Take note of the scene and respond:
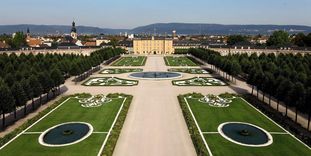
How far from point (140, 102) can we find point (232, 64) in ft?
105

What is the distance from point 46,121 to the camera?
46.4m

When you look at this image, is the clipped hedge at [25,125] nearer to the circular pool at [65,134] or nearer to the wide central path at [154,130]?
the circular pool at [65,134]

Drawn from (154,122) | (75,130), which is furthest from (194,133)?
(75,130)

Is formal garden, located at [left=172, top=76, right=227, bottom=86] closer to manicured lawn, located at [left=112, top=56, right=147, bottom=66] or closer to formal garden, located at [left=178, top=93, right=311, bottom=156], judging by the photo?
formal garden, located at [left=178, top=93, right=311, bottom=156]

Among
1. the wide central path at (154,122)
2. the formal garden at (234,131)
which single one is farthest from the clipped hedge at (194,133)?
the wide central path at (154,122)

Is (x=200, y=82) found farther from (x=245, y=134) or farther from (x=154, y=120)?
(x=245, y=134)

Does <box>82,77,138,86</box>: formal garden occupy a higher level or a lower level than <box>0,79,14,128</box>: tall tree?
lower

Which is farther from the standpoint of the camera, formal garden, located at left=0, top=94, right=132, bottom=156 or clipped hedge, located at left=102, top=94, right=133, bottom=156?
formal garden, located at left=0, top=94, right=132, bottom=156

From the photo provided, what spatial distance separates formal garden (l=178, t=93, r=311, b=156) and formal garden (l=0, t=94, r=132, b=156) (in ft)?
33.9

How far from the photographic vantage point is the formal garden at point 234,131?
3562 centimetres

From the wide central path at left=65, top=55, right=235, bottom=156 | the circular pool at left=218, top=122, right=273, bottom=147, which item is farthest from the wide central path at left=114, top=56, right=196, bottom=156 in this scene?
the circular pool at left=218, top=122, right=273, bottom=147

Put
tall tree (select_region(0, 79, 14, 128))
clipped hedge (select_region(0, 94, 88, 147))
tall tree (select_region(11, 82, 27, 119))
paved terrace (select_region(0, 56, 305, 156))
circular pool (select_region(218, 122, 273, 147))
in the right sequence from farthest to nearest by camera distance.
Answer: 1. tall tree (select_region(11, 82, 27, 119))
2. tall tree (select_region(0, 79, 14, 128))
3. circular pool (select_region(218, 122, 273, 147))
4. clipped hedge (select_region(0, 94, 88, 147))
5. paved terrace (select_region(0, 56, 305, 156))

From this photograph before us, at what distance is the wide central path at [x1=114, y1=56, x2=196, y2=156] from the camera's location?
35209 mm

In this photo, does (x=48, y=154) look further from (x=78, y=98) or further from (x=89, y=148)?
(x=78, y=98)
